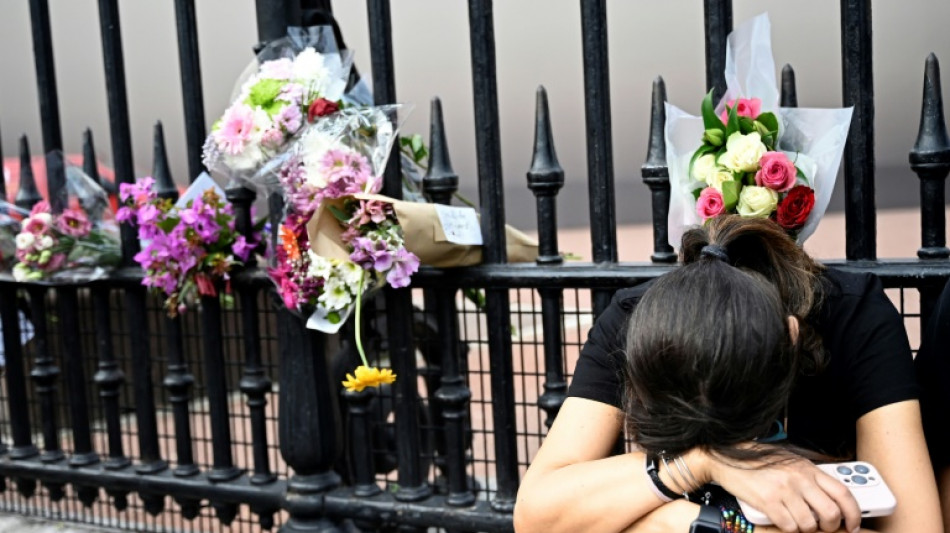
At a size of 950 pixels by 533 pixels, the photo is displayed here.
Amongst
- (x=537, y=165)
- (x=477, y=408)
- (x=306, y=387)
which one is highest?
(x=537, y=165)

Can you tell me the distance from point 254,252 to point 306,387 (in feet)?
1.57

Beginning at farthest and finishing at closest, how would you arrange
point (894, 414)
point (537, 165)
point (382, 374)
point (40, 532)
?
point (40, 532) → point (537, 165) → point (382, 374) → point (894, 414)

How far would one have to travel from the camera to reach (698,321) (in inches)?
68.6

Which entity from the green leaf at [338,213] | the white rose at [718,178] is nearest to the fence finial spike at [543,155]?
the green leaf at [338,213]

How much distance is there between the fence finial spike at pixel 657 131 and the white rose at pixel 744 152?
0.43 meters

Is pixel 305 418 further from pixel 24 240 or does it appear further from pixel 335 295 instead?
pixel 24 240

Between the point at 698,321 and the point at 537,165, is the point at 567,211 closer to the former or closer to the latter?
the point at 537,165

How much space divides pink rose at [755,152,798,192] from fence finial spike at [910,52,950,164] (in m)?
0.42

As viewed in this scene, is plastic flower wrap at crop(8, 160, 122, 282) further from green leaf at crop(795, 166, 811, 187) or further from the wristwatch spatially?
the wristwatch

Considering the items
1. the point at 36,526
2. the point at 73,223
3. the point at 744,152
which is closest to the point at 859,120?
the point at 744,152

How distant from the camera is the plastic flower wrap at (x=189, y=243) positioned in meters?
3.27

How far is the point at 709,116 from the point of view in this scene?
92.9 inches

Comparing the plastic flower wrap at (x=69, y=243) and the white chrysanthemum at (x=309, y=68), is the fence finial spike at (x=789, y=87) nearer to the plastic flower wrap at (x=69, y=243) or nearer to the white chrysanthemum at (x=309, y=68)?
the white chrysanthemum at (x=309, y=68)

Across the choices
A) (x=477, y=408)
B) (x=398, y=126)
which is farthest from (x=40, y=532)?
(x=477, y=408)
